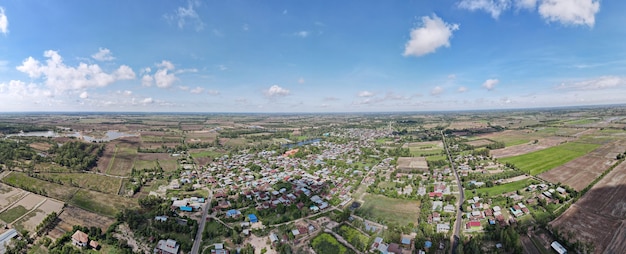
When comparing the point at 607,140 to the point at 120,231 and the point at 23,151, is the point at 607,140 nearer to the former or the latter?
the point at 120,231

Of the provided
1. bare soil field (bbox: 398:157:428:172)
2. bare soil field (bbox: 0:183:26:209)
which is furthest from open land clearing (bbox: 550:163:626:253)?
bare soil field (bbox: 0:183:26:209)

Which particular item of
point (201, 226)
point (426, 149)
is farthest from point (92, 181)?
point (426, 149)

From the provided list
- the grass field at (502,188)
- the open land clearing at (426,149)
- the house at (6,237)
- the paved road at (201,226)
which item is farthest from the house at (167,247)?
the open land clearing at (426,149)

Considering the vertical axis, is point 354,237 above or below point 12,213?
below

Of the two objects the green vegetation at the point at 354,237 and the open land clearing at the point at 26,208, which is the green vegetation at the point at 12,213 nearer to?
the open land clearing at the point at 26,208

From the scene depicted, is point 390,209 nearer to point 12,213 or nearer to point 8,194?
point 12,213
